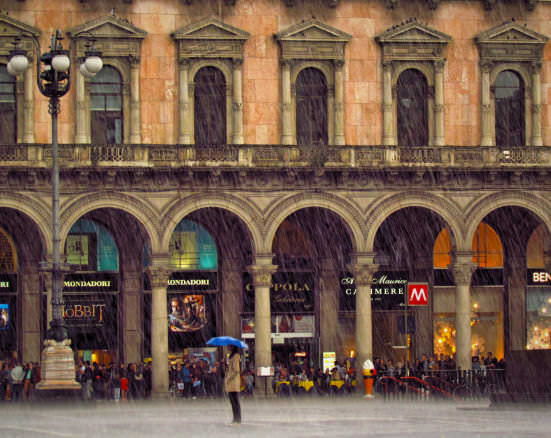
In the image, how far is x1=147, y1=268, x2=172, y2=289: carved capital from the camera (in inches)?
1822

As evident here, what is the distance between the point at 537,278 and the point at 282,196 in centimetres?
1098

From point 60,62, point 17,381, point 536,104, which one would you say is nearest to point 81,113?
point 17,381

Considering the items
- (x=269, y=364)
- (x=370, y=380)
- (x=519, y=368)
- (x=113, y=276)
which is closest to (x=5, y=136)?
(x=113, y=276)

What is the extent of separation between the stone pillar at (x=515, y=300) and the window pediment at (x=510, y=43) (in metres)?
7.49

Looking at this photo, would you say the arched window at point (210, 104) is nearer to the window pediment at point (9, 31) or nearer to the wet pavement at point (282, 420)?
the window pediment at point (9, 31)

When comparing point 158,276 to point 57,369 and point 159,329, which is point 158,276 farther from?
point 57,369

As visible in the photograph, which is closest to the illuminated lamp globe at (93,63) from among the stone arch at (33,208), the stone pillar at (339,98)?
the stone arch at (33,208)

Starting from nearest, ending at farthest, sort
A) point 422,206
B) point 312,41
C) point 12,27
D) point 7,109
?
point 12,27 < point 7,109 < point 422,206 < point 312,41

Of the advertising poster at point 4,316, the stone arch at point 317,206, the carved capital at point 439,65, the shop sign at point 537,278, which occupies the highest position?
the carved capital at point 439,65

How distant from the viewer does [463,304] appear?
A: 47938mm

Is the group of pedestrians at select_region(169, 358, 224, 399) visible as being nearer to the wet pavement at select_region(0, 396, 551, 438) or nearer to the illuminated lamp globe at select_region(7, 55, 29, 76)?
the wet pavement at select_region(0, 396, 551, 438)

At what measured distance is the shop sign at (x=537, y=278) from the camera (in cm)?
5169

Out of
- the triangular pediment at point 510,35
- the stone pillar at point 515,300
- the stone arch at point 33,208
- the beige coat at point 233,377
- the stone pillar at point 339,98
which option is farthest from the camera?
the stone pillar at point 515,300

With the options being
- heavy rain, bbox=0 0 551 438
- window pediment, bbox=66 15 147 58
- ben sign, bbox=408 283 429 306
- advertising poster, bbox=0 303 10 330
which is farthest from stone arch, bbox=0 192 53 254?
ben sign, bbox=408 283 429 306
